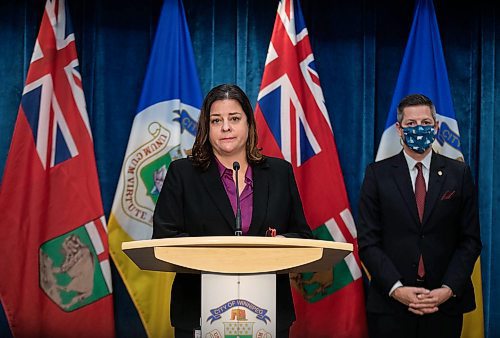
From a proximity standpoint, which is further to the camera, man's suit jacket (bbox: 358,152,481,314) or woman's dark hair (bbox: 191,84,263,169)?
man's suit jacket (bbox: 358,152,481,314)

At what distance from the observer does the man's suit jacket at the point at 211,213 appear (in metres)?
2.34

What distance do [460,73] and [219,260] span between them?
10.0 feet

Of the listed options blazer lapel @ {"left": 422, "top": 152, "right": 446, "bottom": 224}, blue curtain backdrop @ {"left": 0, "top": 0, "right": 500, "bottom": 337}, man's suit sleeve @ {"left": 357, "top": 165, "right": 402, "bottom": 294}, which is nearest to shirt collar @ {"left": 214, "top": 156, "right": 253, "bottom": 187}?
man's suit sleeve @ {"left": 357, "top": 165, "right": 402, "bottom": 294}

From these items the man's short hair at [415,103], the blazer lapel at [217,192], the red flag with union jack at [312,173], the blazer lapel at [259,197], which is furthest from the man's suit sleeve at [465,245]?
the blazer lapel at [217,192]

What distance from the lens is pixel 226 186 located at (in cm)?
246

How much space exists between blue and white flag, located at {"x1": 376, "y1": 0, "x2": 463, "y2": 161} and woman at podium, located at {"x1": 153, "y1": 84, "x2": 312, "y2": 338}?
64.1 inches

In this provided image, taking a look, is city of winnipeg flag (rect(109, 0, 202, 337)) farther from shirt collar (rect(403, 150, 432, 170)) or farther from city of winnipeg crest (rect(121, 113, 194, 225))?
shirt collar (rect(403, 150, 432, 170))

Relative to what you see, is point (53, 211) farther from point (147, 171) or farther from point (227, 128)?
point (227, 128)

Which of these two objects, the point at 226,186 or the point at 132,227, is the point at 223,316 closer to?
the point at 226,186

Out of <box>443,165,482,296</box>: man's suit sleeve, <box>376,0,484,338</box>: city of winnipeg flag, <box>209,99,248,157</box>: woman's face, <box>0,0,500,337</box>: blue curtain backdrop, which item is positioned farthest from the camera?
<box>0,0,500,337</box>: blue curtain backdrop

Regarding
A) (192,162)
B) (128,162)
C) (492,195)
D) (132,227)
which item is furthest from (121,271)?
(492,195)

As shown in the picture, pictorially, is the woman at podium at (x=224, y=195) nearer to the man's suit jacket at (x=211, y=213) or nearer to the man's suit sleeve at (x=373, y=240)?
the man's suit jacket at (x=211, y=213)

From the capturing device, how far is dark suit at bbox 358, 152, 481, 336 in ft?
10.3

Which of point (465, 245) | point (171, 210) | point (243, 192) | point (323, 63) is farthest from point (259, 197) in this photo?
point (323, 63)
